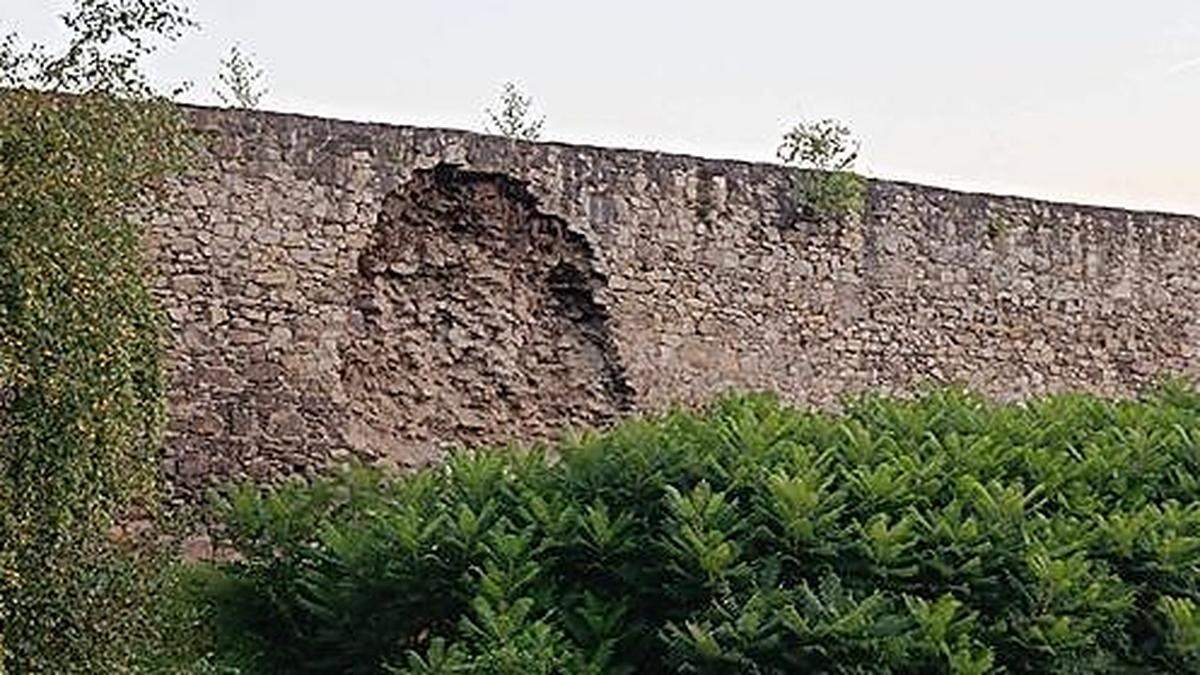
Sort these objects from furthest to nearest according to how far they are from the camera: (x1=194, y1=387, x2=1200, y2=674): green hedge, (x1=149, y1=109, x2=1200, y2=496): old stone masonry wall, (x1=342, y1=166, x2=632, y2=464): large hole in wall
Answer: (x1=342, y1=166, x2=632, y2=464): large hole in wall < (x1=149, y1=109, x2=1200, y2=496): old stone masonry wall < (x1=194, y1=387, x2=1200, y2=674): green hedge

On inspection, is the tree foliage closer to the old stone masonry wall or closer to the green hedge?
the green hedge

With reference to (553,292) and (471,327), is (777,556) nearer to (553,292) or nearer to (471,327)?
(471,327)

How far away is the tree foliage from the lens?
7.75 meters

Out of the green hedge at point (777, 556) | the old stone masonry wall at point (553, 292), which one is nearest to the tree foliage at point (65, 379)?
the green hedge at point (777, 556)

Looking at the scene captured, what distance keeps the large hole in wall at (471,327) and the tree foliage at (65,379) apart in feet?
10.8

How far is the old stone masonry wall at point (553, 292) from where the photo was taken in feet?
37.6

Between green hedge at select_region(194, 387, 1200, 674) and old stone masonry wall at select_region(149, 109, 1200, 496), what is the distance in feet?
8.75

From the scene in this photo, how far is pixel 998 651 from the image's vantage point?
297 inches

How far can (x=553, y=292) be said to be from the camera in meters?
12.6

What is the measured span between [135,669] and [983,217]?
7320 millimetres

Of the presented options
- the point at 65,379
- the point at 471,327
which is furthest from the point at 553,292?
the point at 65,379

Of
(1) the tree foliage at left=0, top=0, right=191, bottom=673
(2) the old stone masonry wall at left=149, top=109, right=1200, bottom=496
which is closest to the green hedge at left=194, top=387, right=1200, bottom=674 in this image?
(1) the tree foliage at left=0, top=0, right=191, bottom=673

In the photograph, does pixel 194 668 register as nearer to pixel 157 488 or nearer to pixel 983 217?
pixel 157 488

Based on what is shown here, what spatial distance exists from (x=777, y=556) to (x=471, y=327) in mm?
4827
